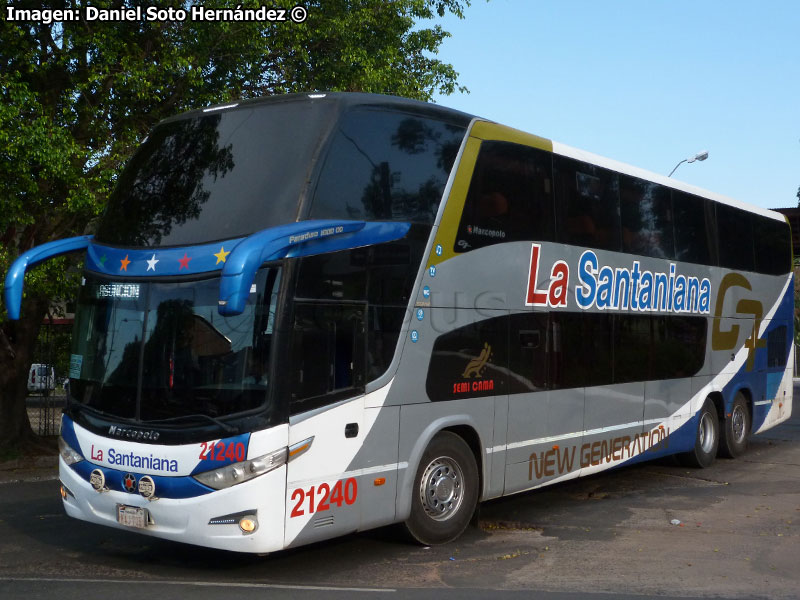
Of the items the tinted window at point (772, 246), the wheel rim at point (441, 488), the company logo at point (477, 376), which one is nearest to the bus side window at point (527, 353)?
the company logo at point (477, 376)

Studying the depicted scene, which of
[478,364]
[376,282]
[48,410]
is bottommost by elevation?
[48,410]

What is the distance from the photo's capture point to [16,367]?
51.3 ft

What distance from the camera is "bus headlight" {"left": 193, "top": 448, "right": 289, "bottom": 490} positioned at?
7.00 m

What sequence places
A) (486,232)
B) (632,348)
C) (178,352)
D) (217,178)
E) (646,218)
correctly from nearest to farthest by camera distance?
(178,352)
(217,178)
(486,232)
(632,348)
(646,218)

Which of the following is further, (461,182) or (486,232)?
(486,232)

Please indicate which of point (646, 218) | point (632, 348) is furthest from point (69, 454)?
point (646, 218)

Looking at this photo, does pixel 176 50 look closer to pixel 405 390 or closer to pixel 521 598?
pixel 405 390

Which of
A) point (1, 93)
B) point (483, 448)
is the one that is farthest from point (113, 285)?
point (1, 93)

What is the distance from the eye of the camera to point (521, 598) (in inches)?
273

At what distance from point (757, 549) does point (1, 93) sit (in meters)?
11.3

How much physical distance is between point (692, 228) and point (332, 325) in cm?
762

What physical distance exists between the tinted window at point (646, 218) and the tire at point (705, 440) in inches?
109
